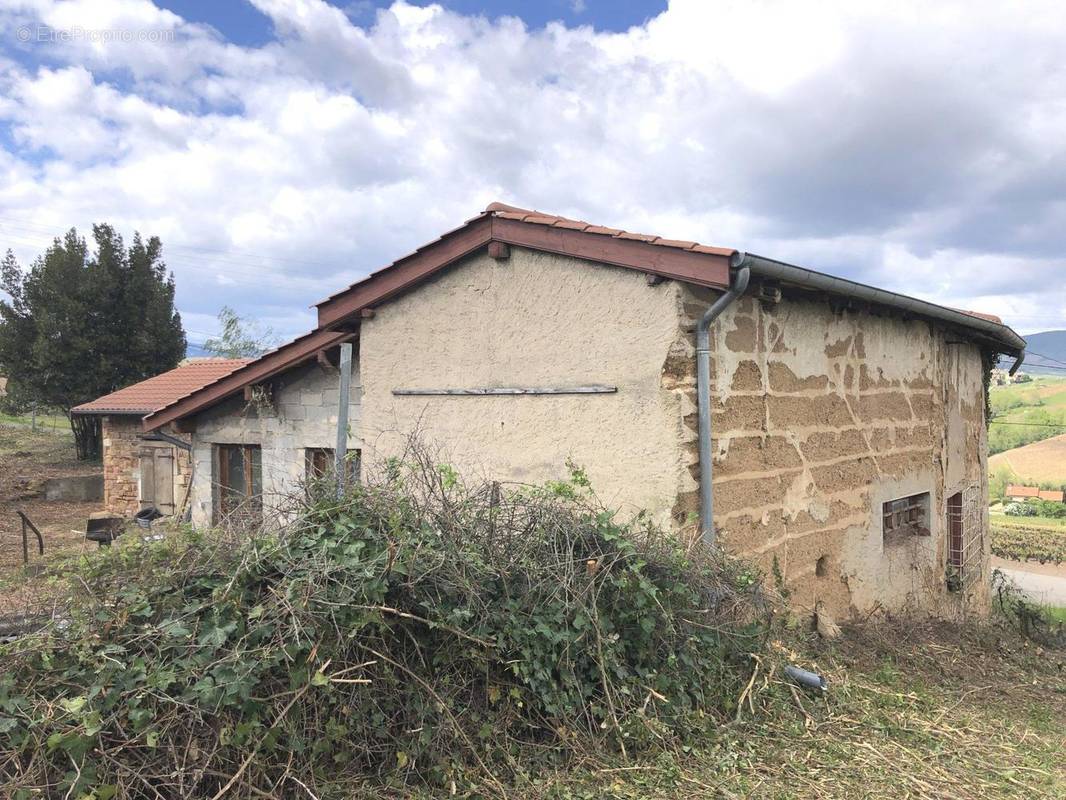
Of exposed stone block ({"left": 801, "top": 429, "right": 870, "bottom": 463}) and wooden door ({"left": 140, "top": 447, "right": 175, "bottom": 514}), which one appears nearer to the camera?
exposed stone block ({"left": 801, "top": 429, "right": 870, "bottom": 463})

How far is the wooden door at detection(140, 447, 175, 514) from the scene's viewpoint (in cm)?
1425

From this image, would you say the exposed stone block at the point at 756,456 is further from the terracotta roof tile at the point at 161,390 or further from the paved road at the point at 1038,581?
the paved road at the point at 1038,581

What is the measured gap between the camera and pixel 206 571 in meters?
3.29

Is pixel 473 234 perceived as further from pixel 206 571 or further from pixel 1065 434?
pixel 1065 434

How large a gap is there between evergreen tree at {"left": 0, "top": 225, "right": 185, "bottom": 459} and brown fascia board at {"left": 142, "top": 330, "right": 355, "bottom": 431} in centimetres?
1456

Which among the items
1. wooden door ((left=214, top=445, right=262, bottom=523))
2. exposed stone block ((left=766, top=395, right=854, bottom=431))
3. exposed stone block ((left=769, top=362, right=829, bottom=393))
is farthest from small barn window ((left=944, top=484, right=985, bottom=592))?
wooden door ((left=214, top=445, right=262, bottom=523))

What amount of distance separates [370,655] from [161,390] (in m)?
15.9

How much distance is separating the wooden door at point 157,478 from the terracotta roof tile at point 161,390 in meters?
1.59

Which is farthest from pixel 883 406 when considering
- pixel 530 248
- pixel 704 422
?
pixel 530 248

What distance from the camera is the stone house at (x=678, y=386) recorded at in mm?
5273

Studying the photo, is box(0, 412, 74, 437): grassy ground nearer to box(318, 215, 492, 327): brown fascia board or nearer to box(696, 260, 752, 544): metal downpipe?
box(318, 215, 492, 327): brown fascia board

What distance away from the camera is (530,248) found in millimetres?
5980

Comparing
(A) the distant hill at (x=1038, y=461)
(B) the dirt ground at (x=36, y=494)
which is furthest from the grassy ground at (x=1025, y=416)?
(B) the dirt ground at (x=36, y=494)

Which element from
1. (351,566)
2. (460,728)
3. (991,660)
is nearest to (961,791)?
(460,728)
